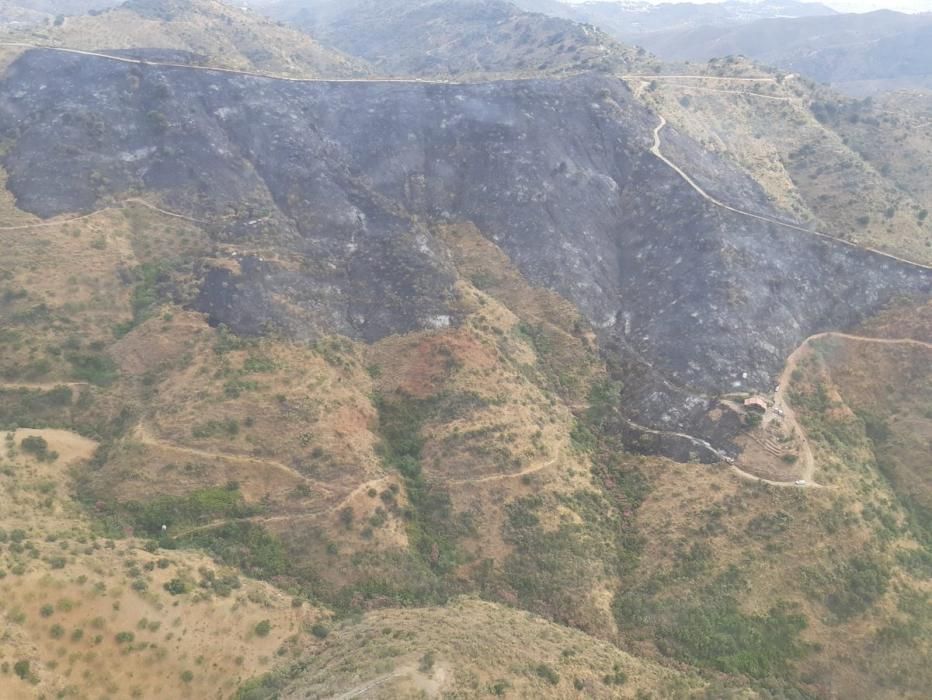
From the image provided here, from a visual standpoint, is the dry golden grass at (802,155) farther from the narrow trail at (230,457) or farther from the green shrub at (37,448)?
the green shrub at (37,448)

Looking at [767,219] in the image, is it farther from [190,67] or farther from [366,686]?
[190,67]

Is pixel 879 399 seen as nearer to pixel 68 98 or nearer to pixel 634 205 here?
pixel 634 205

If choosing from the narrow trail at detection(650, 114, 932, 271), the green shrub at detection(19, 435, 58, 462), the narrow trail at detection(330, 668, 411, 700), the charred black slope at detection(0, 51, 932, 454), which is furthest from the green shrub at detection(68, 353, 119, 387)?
the narrow trail at detection(650, 114, 932, 271)

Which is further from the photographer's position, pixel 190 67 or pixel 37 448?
pixel 190 67

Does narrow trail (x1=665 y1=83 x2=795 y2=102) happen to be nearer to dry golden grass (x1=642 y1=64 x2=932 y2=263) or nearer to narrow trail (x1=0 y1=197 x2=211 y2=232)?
dry golden grass (x1=642 y1=64 x2=932 y2=263)

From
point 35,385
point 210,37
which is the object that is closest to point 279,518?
point 35,385

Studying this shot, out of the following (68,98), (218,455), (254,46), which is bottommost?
(218,455)

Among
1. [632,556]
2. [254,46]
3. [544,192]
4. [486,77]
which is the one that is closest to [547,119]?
[544,192]

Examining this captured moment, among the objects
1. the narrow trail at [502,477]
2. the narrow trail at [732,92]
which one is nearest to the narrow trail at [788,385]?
the narrow trail at [502,477]
